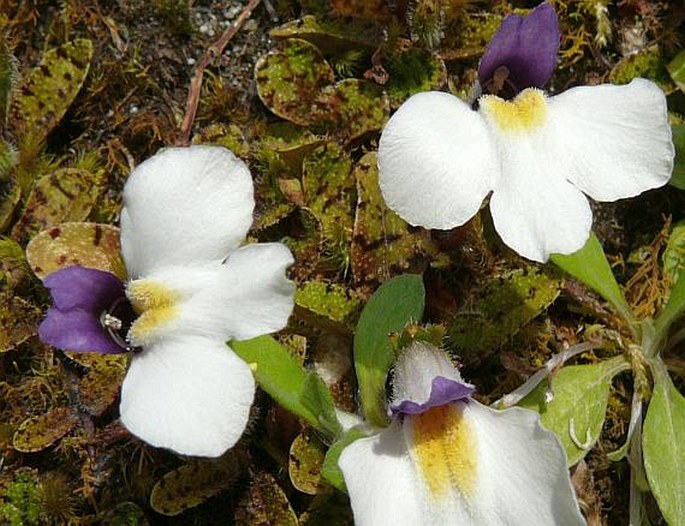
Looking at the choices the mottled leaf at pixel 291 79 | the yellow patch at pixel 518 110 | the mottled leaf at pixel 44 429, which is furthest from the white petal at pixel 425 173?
the mottled leaf at pixel 44 429

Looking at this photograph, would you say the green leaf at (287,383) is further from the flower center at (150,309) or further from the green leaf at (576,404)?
the green leaf at (576,404)

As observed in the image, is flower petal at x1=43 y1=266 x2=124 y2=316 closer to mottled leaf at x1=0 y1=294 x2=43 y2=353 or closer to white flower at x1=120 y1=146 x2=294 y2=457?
white flower at x1=120 y1=146 x2=294 y2=457

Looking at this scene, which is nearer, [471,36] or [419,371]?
[419,371]

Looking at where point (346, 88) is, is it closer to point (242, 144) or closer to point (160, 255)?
point (242, 144)

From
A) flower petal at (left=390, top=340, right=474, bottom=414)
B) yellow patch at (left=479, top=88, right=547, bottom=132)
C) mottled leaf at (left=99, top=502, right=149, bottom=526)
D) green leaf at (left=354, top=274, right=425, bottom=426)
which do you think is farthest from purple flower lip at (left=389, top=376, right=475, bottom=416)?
mottled leaf at (left=99, top=502, right=149, bottom=526)

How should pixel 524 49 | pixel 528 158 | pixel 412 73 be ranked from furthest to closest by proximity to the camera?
pixel 412 73 < pixel 524 49 < pixel 528 158

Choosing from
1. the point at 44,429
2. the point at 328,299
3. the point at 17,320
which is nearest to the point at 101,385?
the point at 44,429

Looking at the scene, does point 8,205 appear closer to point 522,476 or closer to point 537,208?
point 537,208
